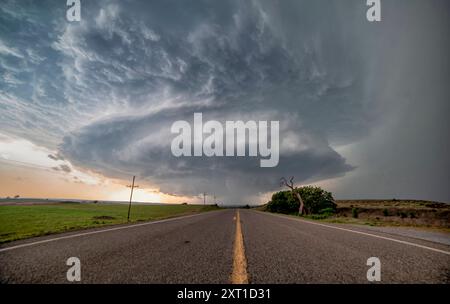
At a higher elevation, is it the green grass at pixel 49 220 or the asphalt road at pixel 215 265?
the asphalt road at pixel 215 265

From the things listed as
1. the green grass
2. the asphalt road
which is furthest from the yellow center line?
the green grass

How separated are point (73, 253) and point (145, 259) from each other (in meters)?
1.75

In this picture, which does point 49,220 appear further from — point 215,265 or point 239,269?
point 239,269

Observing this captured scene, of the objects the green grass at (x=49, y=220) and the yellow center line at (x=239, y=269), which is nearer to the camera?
the yellow center line at (x=239, y=269)

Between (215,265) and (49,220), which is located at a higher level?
(215,265)

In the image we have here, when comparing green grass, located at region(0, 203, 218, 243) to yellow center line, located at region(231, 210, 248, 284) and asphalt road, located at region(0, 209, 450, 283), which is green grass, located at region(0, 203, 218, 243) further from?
yellow center line, located at region(231, 210, 248, 284)

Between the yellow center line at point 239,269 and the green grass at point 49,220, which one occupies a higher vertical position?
the yellow center line at point 239,269

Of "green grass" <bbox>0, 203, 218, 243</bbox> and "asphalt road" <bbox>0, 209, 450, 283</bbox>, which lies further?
"green grass" <bbox>0, 203, 218, 243</bbox>

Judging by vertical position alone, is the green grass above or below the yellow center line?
below

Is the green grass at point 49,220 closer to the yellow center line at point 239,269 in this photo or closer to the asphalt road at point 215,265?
the asphalt road at point 215,265

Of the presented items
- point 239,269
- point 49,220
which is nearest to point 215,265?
point 239,269

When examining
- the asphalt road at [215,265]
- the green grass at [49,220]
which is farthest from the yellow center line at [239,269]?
the green grass at [49,220]
